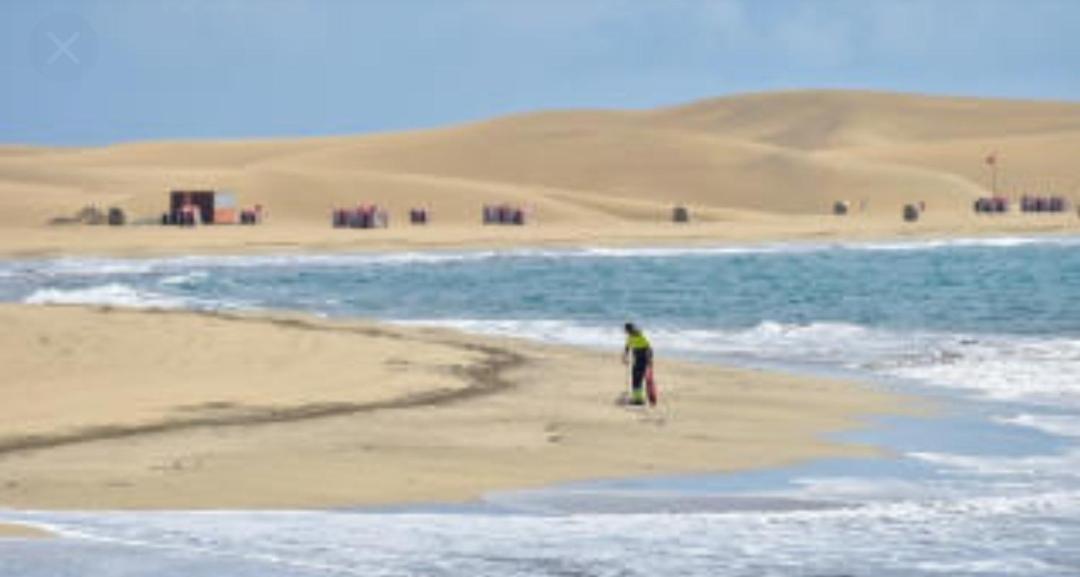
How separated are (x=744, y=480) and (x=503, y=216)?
74.9 metres

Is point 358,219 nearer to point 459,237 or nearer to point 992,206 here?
point 459,237

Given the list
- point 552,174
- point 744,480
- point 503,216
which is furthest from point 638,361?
point 552,174

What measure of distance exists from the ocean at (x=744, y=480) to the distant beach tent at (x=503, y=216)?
3919 cm

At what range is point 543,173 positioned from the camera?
141m

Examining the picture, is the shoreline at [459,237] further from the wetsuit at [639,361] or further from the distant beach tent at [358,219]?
the wetsuit at [639,361]

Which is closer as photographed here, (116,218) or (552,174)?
(116,218)

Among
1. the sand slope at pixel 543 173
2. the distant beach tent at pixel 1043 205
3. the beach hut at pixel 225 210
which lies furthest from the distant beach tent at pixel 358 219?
the distant beach tent at pixel 1043 205

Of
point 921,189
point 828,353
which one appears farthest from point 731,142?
point 828,353

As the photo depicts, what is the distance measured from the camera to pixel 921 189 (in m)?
130

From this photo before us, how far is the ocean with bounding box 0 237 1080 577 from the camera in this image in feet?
42.3

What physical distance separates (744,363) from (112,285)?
855 inches

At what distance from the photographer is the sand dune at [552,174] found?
98.2 meters

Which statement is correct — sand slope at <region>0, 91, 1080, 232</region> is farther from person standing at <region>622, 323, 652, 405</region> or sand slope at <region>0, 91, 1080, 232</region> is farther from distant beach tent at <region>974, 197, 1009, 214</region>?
person standing at <region>622, 323, 652, 405</region>

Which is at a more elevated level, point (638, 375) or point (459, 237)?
point (459, 237)
